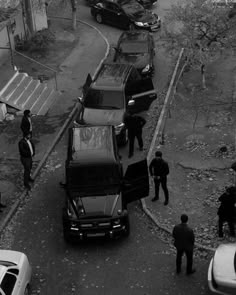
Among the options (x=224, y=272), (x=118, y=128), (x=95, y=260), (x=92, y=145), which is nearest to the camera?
(x=224, y=272)

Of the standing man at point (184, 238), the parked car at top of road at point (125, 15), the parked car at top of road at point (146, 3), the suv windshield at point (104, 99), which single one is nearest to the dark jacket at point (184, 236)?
the standing man at point (184, 238)

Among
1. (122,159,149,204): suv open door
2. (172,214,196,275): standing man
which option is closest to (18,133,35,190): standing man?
(122,159,149,204): suv open door

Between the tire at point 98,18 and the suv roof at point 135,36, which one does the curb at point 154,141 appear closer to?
the suv roof at point 135,36

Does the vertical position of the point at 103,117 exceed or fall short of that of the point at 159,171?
it falls short

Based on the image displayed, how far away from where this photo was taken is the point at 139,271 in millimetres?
12992

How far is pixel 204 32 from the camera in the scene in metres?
21.3

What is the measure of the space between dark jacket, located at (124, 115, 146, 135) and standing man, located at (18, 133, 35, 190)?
3.28 m

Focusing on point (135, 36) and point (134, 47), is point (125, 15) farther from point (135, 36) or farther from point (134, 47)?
point (134, 47)

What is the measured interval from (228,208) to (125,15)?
1821cm

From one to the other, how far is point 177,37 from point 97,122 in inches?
224

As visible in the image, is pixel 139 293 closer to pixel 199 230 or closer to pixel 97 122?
pixel 199 230

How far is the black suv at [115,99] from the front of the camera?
1836 centimetres

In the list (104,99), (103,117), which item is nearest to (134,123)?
(103,117)

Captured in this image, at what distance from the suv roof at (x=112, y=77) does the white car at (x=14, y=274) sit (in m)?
9.15
